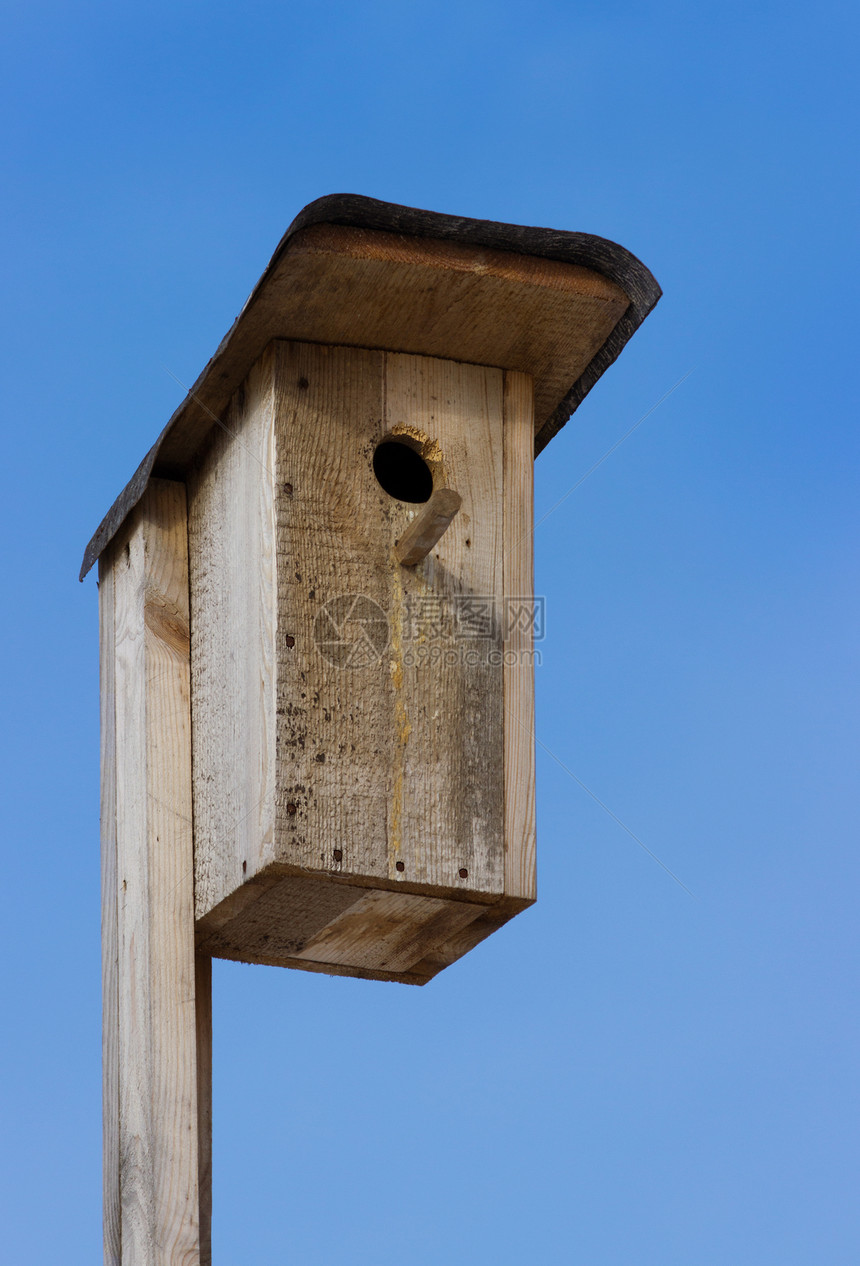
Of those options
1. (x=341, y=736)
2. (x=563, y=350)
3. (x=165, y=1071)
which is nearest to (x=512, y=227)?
(x=563, y=350)

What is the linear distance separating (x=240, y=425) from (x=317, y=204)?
0.45 meters

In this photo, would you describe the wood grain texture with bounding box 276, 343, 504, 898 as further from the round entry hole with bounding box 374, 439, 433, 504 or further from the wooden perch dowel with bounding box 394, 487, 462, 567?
the round entry hole with bounding box 374, 439, 433, 504

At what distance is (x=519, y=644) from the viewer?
3729 mm

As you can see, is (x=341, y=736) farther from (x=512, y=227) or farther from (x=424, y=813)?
(x=512, y=227)

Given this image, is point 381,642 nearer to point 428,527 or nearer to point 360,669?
point 360,669

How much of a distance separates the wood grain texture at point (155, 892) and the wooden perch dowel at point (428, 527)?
0.49 m

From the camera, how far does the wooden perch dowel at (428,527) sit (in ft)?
11.4

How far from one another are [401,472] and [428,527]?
1.51 feet

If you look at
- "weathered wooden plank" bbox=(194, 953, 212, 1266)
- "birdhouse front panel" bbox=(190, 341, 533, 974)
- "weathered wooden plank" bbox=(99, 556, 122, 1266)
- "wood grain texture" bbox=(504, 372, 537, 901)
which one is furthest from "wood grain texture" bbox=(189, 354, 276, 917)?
"wood grain texture" bbox=(504, 372, 537, 901)

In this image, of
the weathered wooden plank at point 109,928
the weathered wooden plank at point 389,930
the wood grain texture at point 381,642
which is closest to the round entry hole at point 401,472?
the wood grain texture at point 381,642

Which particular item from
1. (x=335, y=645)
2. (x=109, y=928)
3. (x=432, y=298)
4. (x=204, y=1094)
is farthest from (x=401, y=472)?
(x=204, y=1094)

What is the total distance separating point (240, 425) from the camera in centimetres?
380

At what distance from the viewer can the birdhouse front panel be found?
3.51 metres

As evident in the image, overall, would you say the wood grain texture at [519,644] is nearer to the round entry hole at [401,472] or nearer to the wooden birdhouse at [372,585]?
the wooden birdhouse at [372,585]
